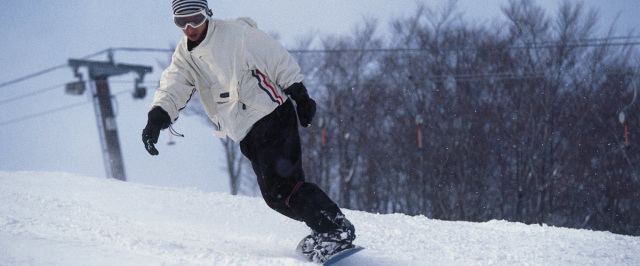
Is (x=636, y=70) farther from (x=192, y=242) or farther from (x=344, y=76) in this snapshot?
(x=192, y=242)

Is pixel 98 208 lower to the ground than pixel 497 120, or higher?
higher

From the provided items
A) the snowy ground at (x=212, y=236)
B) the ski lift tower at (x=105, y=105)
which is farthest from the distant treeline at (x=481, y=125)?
the snowy ground at (x=212, y=236)

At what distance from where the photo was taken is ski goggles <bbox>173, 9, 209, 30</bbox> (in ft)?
9.71

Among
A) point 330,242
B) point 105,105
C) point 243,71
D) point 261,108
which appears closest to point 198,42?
point 243,71

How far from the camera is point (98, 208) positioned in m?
5.05

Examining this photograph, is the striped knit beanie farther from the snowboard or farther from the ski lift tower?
the ski lift tower

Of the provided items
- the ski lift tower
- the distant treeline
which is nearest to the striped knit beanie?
the ski lift tower

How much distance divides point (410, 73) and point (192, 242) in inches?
859

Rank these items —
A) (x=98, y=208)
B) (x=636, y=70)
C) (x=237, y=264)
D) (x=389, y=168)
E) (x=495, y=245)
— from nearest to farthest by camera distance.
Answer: (x=237, y=264) → (x=495, y=245) → (x=98, y=208) → (x=636, y=70) → (x=389, y=168)

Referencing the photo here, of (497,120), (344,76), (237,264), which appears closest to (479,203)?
(497,120)

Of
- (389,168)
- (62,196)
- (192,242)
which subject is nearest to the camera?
(192,242)

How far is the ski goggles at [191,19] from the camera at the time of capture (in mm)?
2959

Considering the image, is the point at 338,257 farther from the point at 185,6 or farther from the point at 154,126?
the point at 185,6

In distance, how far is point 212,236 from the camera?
12.9 feet
